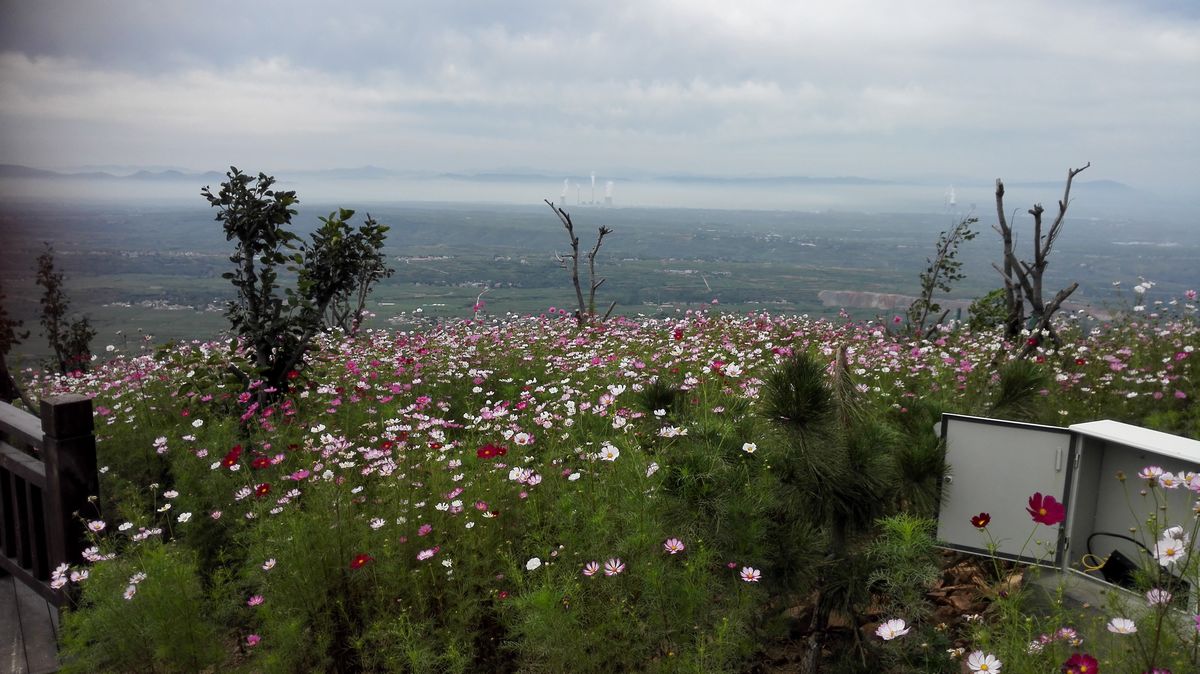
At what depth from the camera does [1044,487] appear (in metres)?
2.48

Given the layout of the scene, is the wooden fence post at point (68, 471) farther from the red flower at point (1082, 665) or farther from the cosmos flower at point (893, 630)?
the red flower at point (1082, 665)

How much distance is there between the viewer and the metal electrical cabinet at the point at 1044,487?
247 centimetres

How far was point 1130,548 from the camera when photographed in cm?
248

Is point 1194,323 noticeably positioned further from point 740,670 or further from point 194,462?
point 194,462

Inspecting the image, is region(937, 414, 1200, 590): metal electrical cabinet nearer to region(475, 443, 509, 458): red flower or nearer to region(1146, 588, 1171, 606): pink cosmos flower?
region(1146, 588, 1171, 606): pink cosmos flower

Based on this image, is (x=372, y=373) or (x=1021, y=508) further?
(x=372, y=373)

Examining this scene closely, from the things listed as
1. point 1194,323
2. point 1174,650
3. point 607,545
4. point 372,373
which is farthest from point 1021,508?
point 1194,323

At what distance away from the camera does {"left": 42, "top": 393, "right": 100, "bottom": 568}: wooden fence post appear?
9.64ft

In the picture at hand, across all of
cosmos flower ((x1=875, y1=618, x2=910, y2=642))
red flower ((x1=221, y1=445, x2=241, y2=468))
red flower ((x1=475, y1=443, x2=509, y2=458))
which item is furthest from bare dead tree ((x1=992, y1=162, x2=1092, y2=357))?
red flower ((x1=221, y1=445, x2=241, y2=468))

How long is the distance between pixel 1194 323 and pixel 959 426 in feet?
18.5

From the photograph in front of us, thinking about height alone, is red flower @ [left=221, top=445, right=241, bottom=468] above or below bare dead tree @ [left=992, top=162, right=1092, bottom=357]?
below

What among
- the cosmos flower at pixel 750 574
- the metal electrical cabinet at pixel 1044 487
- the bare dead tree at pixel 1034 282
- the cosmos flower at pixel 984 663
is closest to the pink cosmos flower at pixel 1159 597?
the cosmos flower at pixel 984 663

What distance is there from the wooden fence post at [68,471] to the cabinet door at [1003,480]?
10.6ft

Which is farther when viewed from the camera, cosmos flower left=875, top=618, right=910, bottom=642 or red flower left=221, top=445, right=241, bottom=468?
red flower left=221, top=445, right=241, bottom=468
